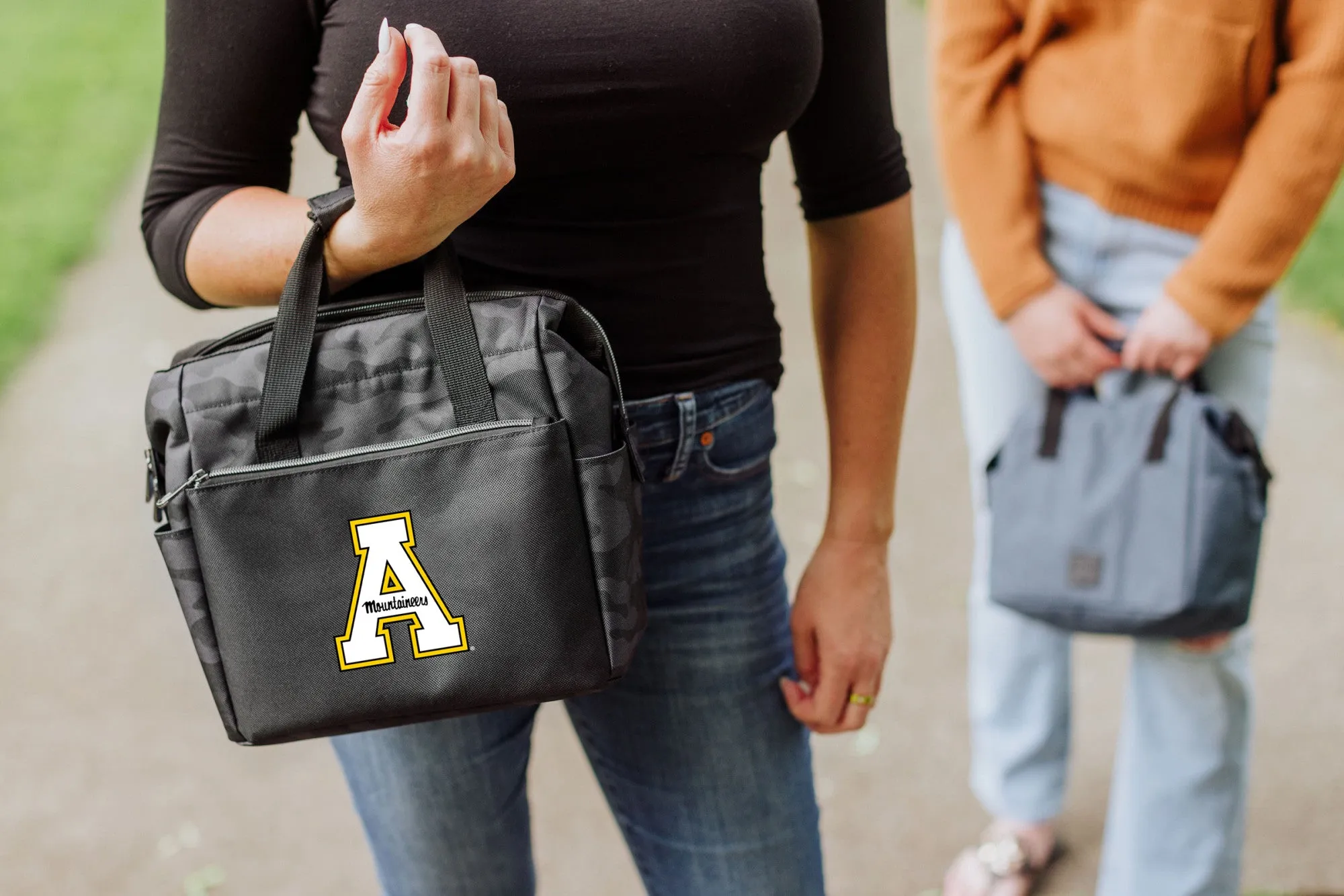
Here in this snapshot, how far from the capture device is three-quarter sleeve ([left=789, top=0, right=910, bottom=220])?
1297 mm

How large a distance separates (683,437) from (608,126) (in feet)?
1.05

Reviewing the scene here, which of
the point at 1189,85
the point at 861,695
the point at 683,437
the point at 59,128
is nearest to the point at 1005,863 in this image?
the point at 861,695

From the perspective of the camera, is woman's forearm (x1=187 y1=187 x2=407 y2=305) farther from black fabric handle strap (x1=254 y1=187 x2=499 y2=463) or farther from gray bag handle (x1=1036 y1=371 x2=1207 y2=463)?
gray bag handle (x1=1036 y1=371 x2=1207 y2=463)

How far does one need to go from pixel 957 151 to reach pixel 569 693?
52.0 inches

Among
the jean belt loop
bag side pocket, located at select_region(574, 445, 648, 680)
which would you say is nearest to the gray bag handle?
the jean belt loop

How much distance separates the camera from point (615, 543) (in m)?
1.12

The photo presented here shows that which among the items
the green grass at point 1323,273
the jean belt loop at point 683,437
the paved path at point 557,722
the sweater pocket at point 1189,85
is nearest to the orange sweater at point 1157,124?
the sweater pocket at point 1189,85

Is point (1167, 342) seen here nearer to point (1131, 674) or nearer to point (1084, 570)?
point (1084, 570)

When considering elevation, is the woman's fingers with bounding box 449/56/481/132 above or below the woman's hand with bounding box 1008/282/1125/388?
above

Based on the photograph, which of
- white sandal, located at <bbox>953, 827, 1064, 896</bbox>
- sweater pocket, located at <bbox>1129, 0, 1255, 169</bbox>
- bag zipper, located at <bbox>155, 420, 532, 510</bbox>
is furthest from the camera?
white sandal, located at <bbox>953, 827, 1064, 896</bbox>

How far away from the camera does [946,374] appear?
4660 millimetres

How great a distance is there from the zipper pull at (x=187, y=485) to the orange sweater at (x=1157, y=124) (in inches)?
55.7

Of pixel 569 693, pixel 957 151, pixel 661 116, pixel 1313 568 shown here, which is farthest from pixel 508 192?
pixel 1313 568

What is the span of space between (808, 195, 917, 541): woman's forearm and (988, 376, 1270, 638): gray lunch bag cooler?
0.64 metres
